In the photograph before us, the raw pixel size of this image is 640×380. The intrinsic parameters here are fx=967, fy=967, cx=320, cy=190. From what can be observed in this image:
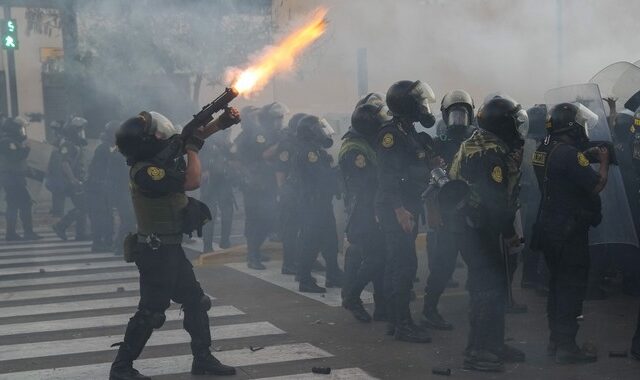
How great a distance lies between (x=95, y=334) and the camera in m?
7.67

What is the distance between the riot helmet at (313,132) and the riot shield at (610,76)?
260 cm

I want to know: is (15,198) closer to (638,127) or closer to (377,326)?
(377,326)

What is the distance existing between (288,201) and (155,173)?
4862 mm

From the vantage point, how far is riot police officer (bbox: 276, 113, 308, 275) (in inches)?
414

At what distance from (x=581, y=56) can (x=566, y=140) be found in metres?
12.5

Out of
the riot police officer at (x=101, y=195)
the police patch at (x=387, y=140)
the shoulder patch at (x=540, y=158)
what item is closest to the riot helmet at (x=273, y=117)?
the riot police officer at (x=101, y=195)

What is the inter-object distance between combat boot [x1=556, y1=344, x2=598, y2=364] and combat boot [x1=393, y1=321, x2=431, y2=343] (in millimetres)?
1044

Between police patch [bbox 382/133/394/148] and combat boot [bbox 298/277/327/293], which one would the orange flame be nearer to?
police patch [bbox 382/133/394/148]

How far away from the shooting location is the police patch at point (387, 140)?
6988 mm

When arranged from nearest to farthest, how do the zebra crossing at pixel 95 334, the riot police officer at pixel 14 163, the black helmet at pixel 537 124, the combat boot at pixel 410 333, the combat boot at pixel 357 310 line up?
the zebra crossing at pixel 95 334
the combat boot at pixel 410 333
the combat boot at pixel 357 310
the black helmet at pixel 537 124
the riot police officer at pixel 14 163

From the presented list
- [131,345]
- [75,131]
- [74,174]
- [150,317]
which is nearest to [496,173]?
[150,317]

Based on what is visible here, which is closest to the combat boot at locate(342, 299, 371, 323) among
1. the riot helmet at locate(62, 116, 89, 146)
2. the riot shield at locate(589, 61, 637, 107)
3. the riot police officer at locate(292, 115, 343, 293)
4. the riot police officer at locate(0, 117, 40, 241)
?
the riot police officer at locate(292, 115, 343, 293)

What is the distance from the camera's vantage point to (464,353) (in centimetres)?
630

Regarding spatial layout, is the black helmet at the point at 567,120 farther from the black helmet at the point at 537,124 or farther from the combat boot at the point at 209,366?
the combat boot at the point at 209,366
